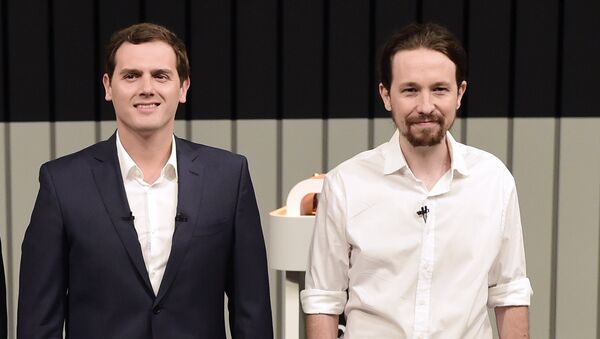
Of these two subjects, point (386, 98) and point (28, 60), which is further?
point (28, 60)

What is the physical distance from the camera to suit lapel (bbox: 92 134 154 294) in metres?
1.58

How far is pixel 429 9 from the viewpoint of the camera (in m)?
3.46

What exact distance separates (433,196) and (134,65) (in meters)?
0.66

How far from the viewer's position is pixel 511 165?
11.4 feet

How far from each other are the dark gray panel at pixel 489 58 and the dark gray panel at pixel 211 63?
104cm

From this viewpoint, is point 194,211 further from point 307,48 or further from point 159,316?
point 307,48

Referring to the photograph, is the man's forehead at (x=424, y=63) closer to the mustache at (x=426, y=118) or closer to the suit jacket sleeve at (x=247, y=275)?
the mustache at (x=426, y=118)

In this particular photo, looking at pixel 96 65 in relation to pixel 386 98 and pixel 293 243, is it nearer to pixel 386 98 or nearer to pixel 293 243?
pixel 293 243

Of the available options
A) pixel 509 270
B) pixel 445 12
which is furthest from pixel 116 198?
pixel 445 12

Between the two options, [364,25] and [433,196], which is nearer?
[433,196]

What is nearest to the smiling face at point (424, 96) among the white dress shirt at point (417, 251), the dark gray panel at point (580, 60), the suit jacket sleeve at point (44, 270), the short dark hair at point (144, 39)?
the white dress shirt at point (417, 251)

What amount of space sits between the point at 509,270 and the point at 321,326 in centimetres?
40

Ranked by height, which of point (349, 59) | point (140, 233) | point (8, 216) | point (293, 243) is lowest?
point (8, 216)

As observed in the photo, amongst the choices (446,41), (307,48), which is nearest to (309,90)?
(307,48)
